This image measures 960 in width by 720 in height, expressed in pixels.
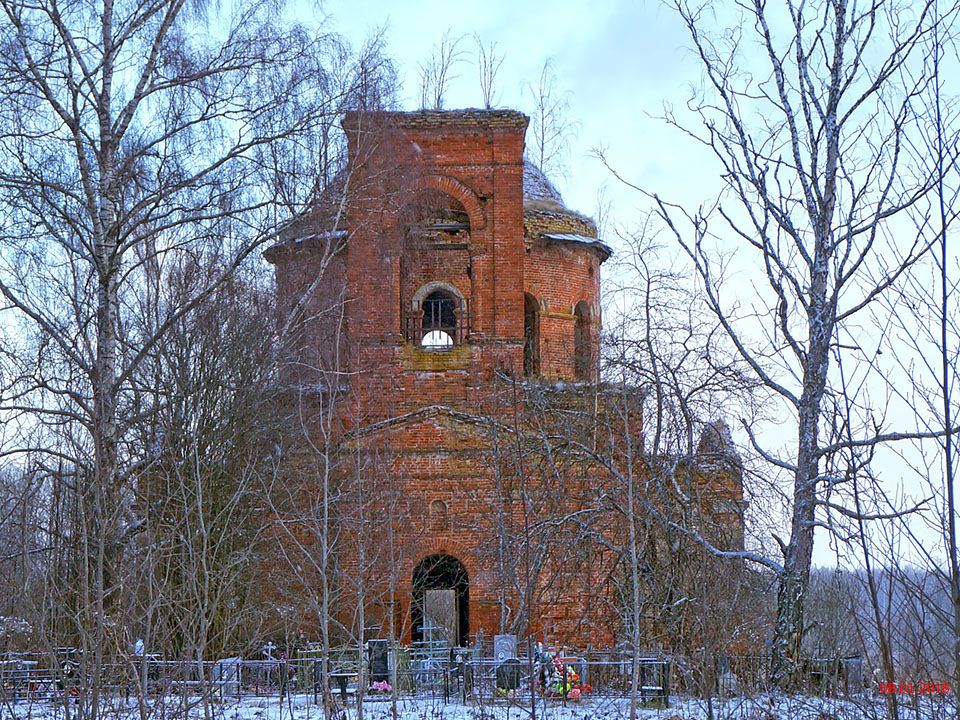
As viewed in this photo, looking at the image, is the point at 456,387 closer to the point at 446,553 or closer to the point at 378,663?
the point at 446,553

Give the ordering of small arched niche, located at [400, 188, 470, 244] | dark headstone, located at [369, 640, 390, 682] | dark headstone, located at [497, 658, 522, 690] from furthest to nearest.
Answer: small arched niche, located at [400, 188, 470, 244] < dark headstone, located at [369, 640, 390, 682] < dark headstone, located at [497, 658, 522, 690]

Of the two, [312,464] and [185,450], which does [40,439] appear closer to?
[185,450]

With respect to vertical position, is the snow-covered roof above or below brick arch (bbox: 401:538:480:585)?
above

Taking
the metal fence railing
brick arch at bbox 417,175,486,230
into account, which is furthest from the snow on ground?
brick arch at bbox 417,175,486,230

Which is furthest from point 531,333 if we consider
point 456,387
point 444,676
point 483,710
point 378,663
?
point 483,710

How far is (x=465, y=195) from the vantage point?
2247 cm

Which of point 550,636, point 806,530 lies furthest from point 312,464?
point 806,530

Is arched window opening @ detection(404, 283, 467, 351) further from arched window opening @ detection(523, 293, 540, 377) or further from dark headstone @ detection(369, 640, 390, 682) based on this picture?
dark headstone @ detection(369, 640, 390, 682)

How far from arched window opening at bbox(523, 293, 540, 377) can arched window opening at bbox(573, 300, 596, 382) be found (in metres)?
0.75

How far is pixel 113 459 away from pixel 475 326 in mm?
11145

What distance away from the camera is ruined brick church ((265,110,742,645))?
16219mm

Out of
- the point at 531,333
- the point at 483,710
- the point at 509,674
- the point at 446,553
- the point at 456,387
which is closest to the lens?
the point at 483,710

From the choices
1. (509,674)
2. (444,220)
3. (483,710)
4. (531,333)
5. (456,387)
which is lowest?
(483,710)

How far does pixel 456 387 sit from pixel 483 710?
10.2 meters
